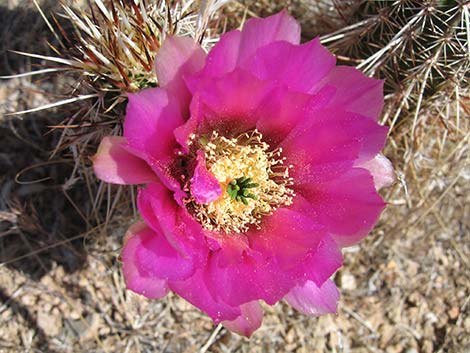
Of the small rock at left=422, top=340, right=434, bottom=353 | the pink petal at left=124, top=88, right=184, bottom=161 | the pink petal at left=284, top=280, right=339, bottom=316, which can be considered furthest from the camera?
the small rock at left=422, top=340, right=434, bottom=353

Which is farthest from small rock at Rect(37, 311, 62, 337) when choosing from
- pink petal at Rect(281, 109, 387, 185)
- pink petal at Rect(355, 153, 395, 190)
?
pink petal at Rect(355, 153, 395, 190)

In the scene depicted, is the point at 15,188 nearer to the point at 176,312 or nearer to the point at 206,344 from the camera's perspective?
the point at 176,312

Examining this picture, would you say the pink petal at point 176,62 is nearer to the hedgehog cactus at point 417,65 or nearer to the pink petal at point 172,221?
the pink petal at point 172,221

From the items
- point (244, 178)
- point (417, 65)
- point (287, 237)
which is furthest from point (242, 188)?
point (417, 65)

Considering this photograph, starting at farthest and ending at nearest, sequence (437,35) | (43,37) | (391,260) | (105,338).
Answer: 1. (391,260)
2. (43,37)
3. (105,338)
4. (437,35)

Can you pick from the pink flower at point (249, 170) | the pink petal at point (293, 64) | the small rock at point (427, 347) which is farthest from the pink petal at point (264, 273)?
the small rock at point (427, 347)

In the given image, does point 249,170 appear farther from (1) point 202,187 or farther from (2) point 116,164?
(2) point 116,164

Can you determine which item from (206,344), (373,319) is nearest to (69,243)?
(206,344)

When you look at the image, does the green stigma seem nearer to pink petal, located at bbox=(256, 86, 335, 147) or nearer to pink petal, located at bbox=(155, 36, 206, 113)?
pink petal, located at bbox=(256, 86, 335, 147)
